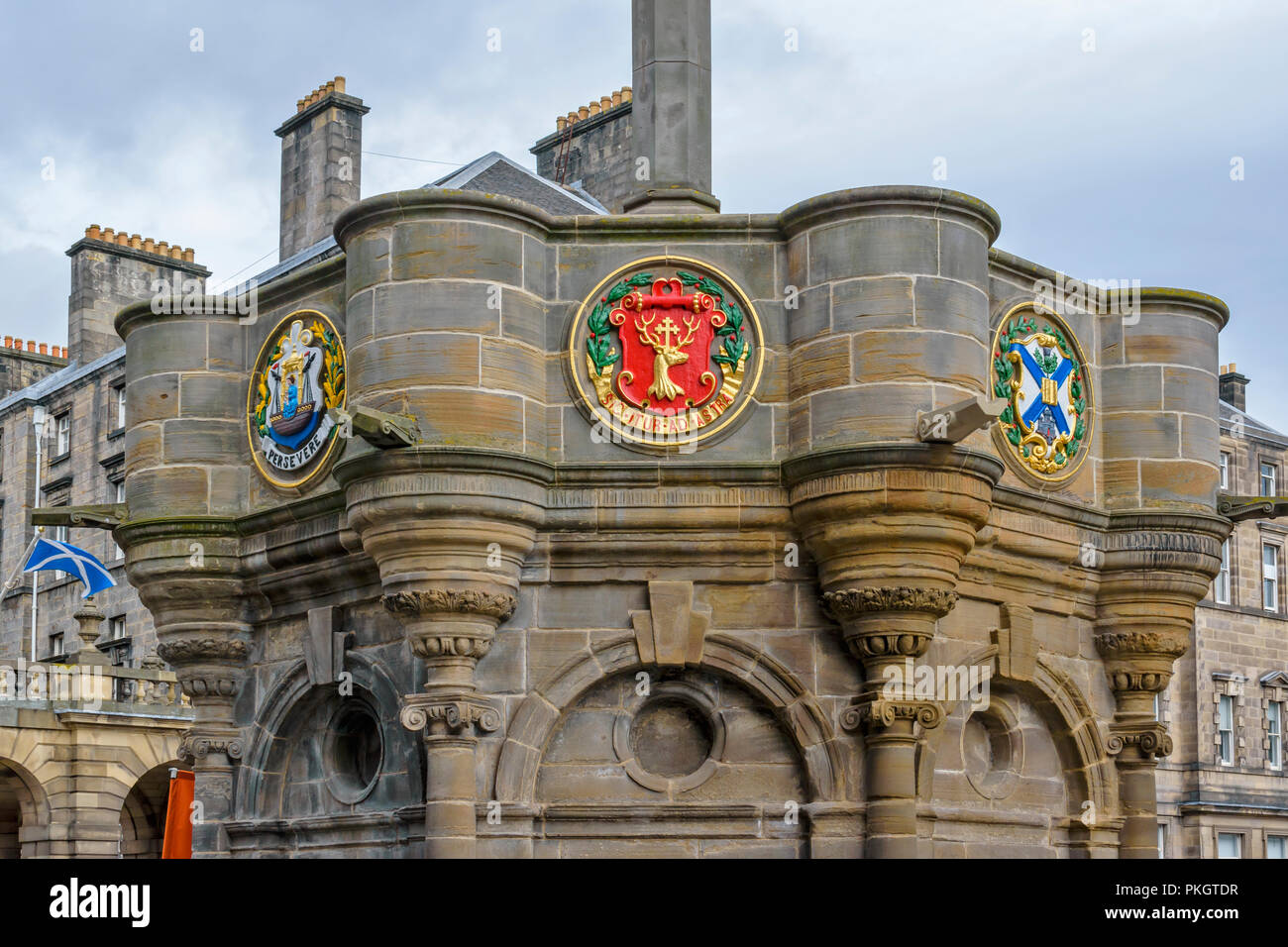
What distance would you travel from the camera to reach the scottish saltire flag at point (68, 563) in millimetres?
42844

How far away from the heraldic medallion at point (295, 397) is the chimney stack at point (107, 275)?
145ft

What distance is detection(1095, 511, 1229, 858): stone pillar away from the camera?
17.4 m

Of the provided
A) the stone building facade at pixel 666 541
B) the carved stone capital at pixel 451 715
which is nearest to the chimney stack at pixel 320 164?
the stone building facade at pixel 666 541

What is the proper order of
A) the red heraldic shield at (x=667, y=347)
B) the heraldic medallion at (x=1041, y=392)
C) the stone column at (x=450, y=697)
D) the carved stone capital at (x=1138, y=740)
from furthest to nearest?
the carved stone capital at (x=1138, y=740)
the heraldic medallion at (x=1041, y=392)
the red heraldic shield at (x=667, y=347)
the stone column at (x=450, y=697)

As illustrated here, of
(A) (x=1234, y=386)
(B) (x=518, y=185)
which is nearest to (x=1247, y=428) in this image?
(A) (x=1234, y=386)

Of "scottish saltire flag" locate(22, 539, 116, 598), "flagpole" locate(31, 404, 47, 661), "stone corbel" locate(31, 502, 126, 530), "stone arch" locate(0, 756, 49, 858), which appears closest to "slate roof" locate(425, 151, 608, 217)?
"scottish saltire flag" locate(22, 539, 116, 598)

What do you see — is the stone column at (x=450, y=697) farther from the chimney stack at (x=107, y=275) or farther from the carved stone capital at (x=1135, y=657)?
the chimney stack at (x=107, y=275)

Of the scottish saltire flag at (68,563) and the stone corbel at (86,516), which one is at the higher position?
the scottish saltire flag at (68,563)

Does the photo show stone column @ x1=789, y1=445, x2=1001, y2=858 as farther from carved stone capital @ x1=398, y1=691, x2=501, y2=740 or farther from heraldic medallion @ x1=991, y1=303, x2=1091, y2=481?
carved stone capital @ x1=398, y1=691, x2=501, y2=740

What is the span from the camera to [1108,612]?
17.6 m

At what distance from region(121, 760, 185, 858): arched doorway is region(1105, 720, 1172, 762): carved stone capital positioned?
37150 millimetres

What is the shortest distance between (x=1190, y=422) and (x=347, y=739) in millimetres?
7627
